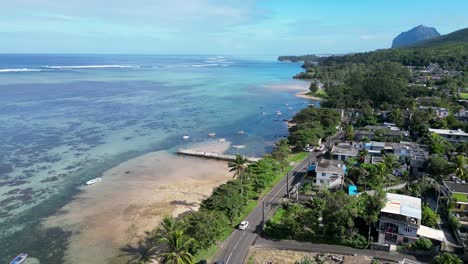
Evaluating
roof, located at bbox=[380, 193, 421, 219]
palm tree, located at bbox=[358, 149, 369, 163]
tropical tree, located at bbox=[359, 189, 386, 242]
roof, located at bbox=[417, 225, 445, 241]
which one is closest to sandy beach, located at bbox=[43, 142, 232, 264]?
tropical tree, located at bbox=[359, 189, 386, 242]

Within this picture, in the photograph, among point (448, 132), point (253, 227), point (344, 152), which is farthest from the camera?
point (448, 132)

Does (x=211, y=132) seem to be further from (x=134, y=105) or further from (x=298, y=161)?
(x=134, y=105)

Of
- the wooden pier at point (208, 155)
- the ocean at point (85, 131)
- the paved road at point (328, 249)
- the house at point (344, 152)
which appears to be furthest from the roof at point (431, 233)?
the ocean at point (85, 131)

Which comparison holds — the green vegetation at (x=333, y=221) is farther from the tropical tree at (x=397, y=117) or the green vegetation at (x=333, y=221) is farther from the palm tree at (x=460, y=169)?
the tropical tree at (x=397, y=117)

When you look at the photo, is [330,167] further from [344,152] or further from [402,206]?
[402,206]

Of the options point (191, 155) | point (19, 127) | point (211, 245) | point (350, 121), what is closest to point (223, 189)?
point (211, 245)

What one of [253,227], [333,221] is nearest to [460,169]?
[333,221]
